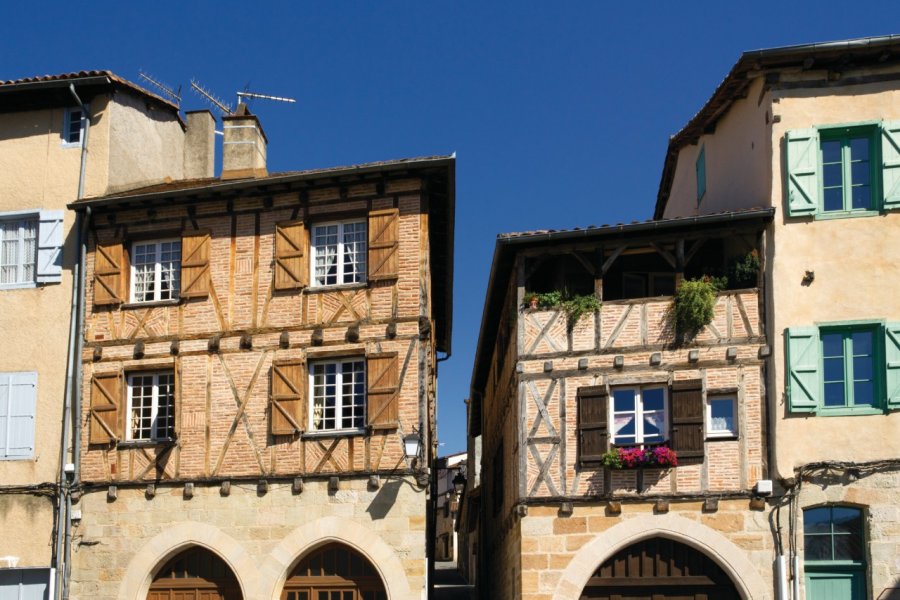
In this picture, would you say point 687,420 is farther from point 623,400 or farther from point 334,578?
point 334,578

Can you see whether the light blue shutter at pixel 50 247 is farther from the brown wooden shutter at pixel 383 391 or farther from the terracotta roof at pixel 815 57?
the terracotta roof at pixel 815 57

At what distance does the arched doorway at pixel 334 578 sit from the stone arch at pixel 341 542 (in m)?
0.20

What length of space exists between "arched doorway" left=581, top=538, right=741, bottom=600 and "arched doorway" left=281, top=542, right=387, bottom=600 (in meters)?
3.27

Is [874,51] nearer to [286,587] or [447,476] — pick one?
[286,587]

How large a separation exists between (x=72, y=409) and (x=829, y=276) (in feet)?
39.5

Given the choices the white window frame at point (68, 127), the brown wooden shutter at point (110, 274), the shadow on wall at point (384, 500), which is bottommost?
the shadow on wall at point (384, 500)

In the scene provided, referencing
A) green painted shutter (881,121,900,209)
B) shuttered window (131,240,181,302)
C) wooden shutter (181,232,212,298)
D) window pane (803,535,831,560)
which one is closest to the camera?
window pane (803,535,831,560)

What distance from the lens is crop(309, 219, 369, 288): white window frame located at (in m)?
18.7

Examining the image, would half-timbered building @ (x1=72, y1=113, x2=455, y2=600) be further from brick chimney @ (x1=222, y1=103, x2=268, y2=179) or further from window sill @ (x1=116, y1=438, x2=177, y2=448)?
brick chimney @ (x1=222, y1=103, x2=268, y2=179)

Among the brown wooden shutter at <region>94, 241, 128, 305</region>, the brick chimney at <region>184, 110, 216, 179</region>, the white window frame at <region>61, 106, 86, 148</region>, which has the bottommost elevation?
the brown wooden shutter at <region>94, 241, 128, 305</region>

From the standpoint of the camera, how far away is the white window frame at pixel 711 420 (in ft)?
54.3

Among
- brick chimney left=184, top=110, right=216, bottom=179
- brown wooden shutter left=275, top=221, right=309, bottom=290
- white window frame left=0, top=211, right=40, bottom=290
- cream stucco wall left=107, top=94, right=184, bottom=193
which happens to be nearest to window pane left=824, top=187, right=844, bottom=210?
brown wooden shutter left=275, top=221, right=309, bottom=290

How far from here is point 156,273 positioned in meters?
19.6

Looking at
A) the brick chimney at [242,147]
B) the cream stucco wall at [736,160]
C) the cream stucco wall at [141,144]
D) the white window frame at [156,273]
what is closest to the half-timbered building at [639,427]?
the cream stucco wall at [736,160]
